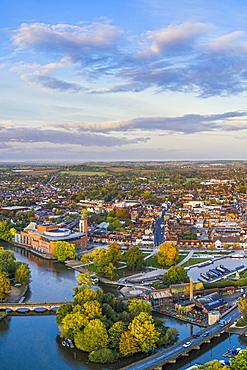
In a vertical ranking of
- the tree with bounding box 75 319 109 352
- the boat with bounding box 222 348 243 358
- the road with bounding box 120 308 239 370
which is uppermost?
the tree with bounding box 75 319 109 352

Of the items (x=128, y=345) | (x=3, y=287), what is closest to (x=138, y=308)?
(x=128, y=345)

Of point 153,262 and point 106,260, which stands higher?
point 106,260

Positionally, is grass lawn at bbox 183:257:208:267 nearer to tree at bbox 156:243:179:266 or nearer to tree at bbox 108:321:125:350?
tree at bbox 156:243:179:266

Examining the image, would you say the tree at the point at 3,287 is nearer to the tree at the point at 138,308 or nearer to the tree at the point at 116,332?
the tree at the point at 138,308

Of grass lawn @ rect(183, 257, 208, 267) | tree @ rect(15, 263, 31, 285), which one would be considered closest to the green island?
tree @ rect(15, 263, 31, 285)

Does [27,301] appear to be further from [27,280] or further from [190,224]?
[190,224]

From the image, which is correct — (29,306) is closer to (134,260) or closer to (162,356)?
(162,356)

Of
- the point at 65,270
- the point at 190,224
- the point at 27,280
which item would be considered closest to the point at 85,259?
the point at 65,270
